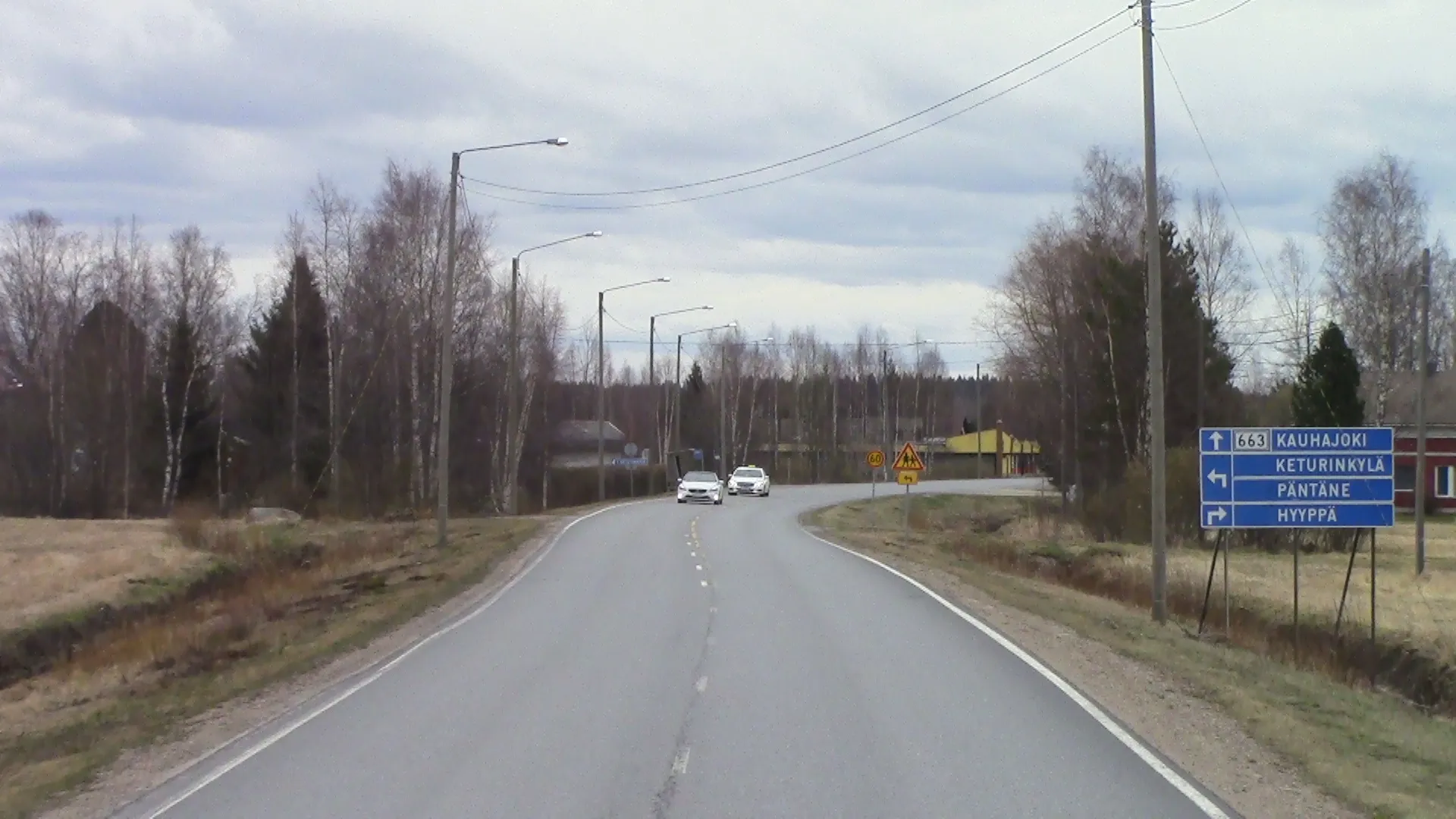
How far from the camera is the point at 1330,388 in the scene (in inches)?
2162

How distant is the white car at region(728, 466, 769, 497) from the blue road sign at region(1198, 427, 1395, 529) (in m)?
53.7

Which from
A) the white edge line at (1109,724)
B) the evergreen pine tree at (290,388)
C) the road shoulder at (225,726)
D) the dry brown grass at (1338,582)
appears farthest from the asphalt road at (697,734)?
the evergreen pine tree at (290,388)

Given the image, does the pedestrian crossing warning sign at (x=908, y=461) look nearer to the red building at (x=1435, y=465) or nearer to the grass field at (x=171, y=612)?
the grass field at (x=171, y=612)

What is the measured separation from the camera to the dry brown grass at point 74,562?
31688mm

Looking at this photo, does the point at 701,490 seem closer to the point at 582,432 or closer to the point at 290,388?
the point at 290,388

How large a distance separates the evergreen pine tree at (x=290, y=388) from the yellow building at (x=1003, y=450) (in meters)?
86.2

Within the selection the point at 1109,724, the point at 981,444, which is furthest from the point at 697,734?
the point at 981,444

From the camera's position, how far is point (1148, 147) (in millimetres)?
23062

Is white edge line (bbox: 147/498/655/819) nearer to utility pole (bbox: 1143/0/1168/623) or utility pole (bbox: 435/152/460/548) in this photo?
utility pole (bbox: 435/152/460/548)

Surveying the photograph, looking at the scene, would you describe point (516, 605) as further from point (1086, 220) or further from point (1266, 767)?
point (1086, 220)

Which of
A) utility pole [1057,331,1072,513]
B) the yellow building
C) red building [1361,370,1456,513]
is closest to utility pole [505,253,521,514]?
utility pole [1057,331,1072,513]

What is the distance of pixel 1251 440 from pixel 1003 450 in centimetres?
12414

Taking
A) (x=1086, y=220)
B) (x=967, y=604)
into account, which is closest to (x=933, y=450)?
(x=1086, y=220)

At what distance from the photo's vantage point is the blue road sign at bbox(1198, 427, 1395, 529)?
78.8ft
